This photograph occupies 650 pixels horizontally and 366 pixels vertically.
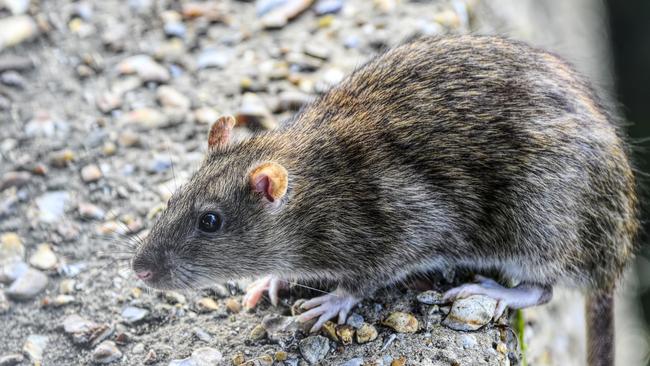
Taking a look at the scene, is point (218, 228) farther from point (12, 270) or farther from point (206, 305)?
point (12, 270)

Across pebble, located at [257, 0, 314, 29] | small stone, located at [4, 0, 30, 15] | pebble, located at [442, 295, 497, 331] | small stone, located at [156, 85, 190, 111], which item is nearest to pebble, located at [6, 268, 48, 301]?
small stone, located at [156, 85, 190, 111]

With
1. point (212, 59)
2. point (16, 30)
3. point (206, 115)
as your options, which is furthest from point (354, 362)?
point (16, 30)

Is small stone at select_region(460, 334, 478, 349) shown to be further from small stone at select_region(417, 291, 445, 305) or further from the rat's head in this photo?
the rat's head

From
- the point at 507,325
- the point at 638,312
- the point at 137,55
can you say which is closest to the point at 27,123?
the point at 137,55

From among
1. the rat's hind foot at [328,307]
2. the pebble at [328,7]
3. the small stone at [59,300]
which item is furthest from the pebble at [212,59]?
the rat's hind foot at [328,307]

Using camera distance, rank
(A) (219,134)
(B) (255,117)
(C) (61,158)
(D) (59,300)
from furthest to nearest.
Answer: (B) (255,117) < (C) (61,158) < (D) (59,300) < (A) (219,134)

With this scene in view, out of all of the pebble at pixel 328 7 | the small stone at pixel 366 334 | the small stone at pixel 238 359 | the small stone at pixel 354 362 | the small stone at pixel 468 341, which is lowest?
the small stone at pixel 238 359

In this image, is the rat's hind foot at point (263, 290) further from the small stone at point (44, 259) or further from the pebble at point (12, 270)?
the pebble at point (12, 270)

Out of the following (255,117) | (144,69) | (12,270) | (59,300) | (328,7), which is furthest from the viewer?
(328,7)
